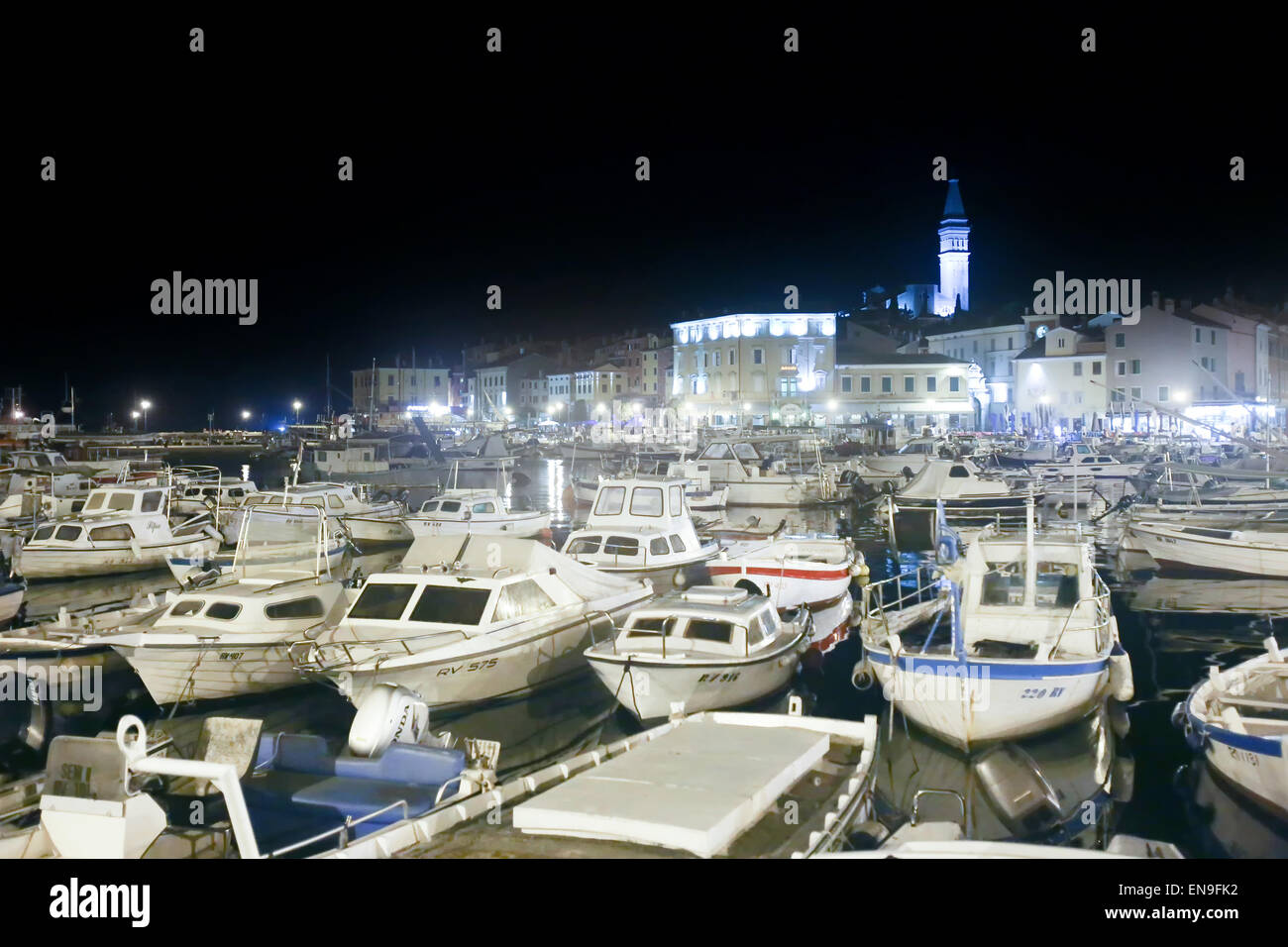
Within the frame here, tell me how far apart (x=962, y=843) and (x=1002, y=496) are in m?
32.6

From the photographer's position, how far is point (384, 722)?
33.2ft

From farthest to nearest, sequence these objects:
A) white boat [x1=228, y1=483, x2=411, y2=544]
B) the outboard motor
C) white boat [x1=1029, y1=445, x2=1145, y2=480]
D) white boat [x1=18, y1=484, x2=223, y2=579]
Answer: white boat [x1=1029, y1=445, x2=1145, y2=480]
white boat [x1=228, y1=483, x2=411, y2=544]
white boat [x1=18, y1=484, x2=223, y2=579]
the outboard motor

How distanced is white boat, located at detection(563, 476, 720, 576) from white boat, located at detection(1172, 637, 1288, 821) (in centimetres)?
1017

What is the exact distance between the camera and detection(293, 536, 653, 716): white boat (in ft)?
43.3

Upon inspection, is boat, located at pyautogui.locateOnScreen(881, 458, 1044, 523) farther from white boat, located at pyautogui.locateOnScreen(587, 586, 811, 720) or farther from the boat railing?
white boat, located at pyautogui.locateOnScreen(587, 586, 811, 720)

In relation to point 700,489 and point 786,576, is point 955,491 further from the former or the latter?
point 786,576

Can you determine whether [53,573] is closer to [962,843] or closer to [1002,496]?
[962,843]

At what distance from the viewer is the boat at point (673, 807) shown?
7180mm

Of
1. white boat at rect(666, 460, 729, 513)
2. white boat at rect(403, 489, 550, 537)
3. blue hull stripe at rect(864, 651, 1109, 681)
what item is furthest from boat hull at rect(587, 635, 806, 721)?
white boat at rect(666, 460, 729, 513)

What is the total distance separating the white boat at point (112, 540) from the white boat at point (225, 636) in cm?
1224

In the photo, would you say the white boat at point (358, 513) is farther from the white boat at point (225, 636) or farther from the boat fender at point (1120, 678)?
the boat fender at point (1120, 678)

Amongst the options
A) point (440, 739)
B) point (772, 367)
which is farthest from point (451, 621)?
point (772, 367)

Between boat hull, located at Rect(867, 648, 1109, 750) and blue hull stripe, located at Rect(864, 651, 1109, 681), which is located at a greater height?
blue hull stripe, located at Rect(864, 651, 1109, 681)

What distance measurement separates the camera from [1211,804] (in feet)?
36.5
